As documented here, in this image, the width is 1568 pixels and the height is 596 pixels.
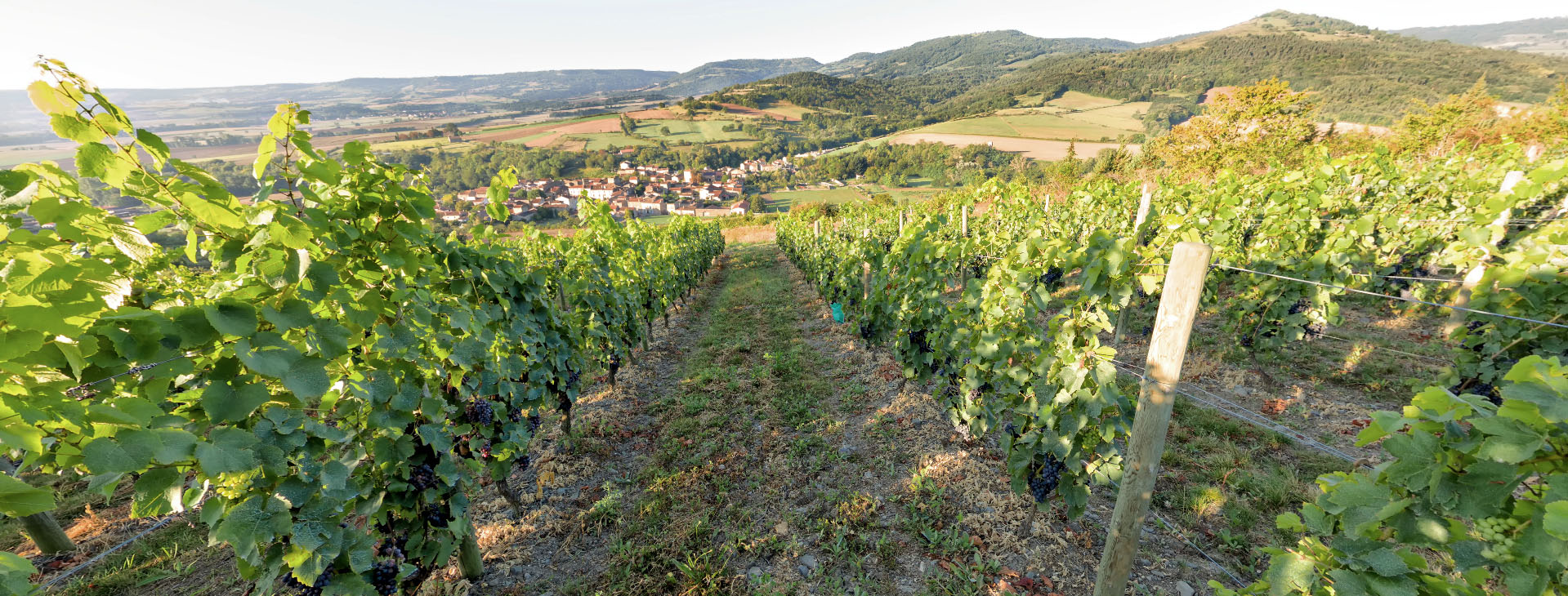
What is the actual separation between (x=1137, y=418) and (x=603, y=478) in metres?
4.42

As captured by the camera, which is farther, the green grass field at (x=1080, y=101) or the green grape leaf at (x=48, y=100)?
the green grass field at (x=1080, y=101)

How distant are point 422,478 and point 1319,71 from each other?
13245 centimetres

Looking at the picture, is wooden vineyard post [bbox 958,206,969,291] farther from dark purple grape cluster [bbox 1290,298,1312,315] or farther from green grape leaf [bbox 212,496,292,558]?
green grape leaf [bbox 212,496,292,558]

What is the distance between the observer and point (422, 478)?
2.90 meters

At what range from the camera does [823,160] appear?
8469 cm

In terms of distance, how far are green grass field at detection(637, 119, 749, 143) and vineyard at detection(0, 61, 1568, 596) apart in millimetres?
91454

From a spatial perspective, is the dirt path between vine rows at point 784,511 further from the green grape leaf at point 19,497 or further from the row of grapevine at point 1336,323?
the green grape leaf at point 19,497

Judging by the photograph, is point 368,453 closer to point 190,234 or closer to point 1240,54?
point 190,234

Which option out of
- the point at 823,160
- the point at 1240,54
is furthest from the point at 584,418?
the point at 1240,54

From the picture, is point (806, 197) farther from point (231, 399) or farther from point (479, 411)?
point (231, 399)

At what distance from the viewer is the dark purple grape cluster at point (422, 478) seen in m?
2.88

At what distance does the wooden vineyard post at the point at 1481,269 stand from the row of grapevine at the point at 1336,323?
7cm

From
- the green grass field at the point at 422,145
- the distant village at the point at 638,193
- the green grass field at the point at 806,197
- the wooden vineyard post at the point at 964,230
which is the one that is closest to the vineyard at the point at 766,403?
the wooden vineyard post at the point at 964,230

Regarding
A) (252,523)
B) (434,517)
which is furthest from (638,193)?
(252,523)
